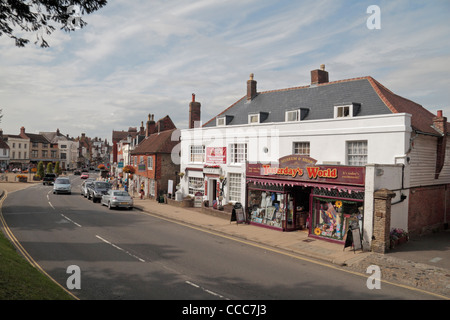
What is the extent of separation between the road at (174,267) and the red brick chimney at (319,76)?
14.1 meters

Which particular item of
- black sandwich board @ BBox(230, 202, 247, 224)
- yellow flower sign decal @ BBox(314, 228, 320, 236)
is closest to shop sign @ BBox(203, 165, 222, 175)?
black sandwich board @ BBox(230, 202, 247, 224)

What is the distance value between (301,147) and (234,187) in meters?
6.13

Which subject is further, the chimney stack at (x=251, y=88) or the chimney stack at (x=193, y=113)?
the chimney stack at (x=193, y=113)

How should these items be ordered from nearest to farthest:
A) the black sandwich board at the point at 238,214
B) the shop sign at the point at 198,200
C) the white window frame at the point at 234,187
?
the black sandwich board at the point at 238,214, the white window frame at the point at 234,187, the shop sign at the point at 198,200

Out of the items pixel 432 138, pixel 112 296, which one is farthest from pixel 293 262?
pixel 432 138

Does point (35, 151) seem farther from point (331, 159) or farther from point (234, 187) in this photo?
point (331, 159)

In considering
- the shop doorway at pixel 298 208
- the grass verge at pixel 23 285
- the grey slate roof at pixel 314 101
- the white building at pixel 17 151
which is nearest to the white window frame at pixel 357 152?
the grey slate roof at pixel 314 101

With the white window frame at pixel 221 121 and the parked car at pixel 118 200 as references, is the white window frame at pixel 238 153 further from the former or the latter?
the parked car at pixel 118 200

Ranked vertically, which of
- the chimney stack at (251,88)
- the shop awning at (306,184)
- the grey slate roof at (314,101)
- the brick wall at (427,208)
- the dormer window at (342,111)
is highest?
the chimney stack at (251,88)

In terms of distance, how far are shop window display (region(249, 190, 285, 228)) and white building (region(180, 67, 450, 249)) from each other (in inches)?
2.4

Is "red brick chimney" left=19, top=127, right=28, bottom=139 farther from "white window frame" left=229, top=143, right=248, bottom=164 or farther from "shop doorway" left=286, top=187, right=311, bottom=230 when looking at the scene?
"shop doorway" left=286, top=187, right=311, bottom=230

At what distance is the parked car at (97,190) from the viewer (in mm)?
31270

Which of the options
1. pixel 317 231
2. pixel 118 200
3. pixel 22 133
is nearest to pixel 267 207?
pixel 317 231

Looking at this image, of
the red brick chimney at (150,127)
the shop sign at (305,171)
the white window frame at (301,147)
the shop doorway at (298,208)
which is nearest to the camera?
the shop sign at (305,171)
